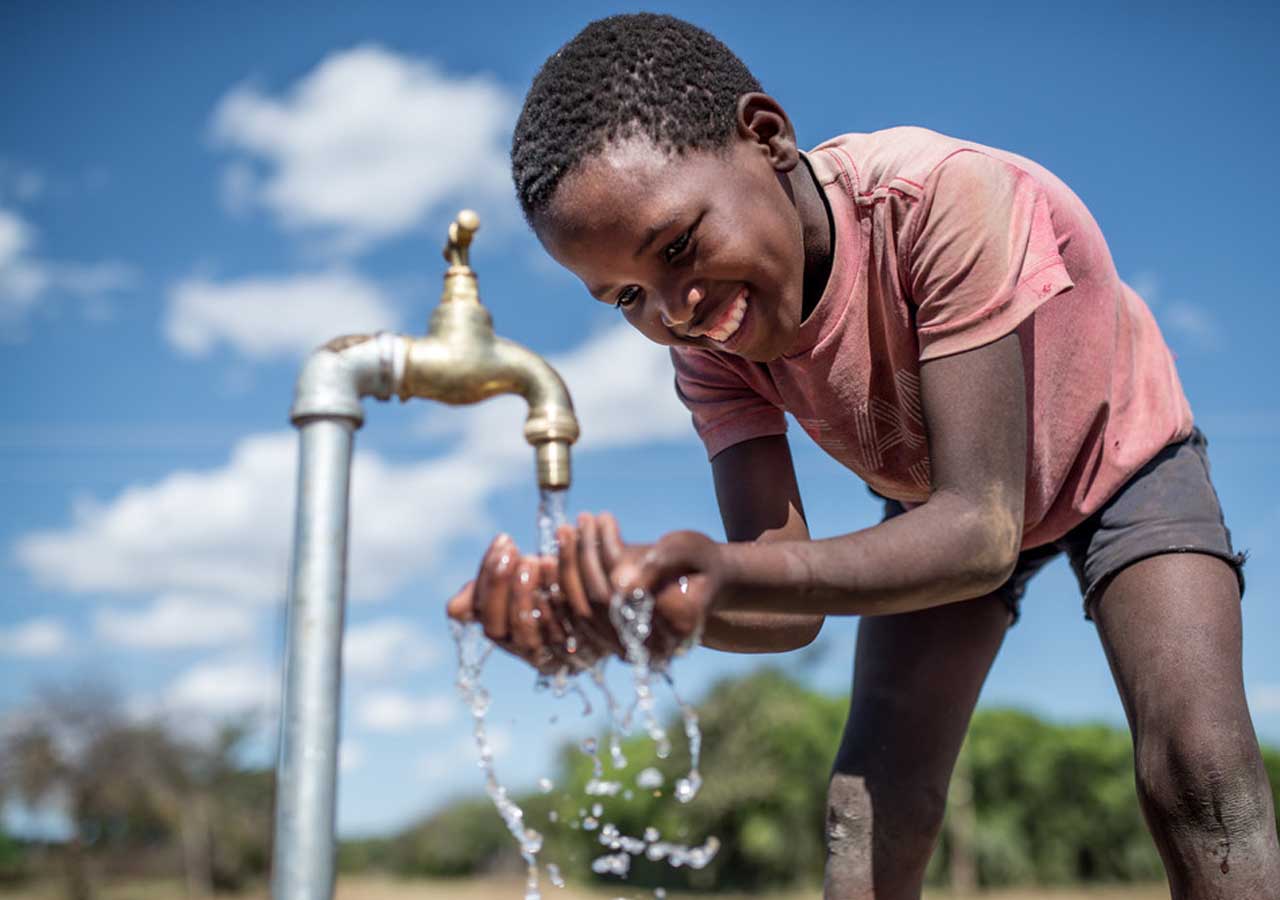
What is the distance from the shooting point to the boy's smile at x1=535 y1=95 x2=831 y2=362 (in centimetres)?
190

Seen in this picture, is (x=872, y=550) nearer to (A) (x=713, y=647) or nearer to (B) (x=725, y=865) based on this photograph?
(A) (x=713, y=647)

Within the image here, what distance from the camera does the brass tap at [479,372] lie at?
6.14ft

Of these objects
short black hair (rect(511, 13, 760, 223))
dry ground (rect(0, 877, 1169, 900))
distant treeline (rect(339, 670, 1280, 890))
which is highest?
short black hair (rect(511, 13, 760, 223))

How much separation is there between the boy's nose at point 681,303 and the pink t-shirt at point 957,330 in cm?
31

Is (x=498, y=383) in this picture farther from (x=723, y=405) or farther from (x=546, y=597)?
(x=723, y=405)

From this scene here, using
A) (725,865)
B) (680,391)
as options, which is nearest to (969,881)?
(725,865)

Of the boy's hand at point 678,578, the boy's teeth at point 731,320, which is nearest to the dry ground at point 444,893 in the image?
the boy's teeth at point 731,320

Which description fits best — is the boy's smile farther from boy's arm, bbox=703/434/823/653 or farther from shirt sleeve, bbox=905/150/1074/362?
boy's arm, bbox=703/434/823/653

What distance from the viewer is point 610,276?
1.99 meters

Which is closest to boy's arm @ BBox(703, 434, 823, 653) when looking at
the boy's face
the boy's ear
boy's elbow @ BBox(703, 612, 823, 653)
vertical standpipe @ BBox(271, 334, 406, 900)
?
boy's elbow @ BBox(703, 612, 823, 653)

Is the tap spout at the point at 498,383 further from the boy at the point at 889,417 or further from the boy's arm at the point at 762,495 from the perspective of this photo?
the boy's arm at the point at 762,495

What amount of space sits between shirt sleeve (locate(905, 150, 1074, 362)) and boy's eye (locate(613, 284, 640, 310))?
19.0 inches

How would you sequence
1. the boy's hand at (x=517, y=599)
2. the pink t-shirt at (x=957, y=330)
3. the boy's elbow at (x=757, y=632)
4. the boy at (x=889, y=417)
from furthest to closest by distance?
the boy's elbow at (x=757, y=632) < the pink t-shirt at (x=957, y=330) < the boy at (x=889, y=417) < the boy's hand at (x=517, y=599)

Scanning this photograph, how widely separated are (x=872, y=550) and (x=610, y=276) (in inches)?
25.8
